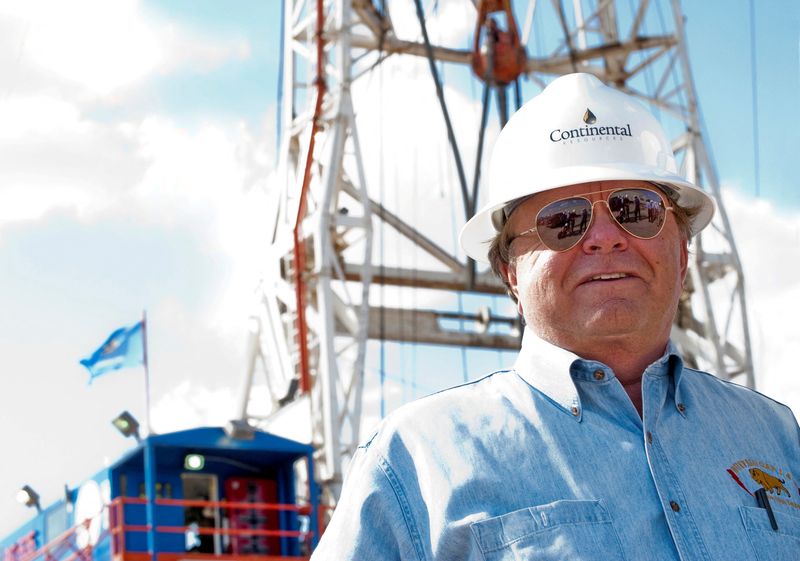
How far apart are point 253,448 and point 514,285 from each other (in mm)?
12639

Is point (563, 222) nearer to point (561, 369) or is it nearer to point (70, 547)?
point (561, 369)

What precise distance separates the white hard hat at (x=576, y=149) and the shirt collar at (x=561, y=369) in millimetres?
356

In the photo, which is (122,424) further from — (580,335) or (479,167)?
(580,335)

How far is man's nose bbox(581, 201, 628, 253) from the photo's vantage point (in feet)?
8.41


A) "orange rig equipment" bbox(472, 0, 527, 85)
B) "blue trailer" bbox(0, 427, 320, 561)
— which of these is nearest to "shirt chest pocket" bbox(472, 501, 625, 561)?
"blue trailer" bbox(0, 427, 320, 561)

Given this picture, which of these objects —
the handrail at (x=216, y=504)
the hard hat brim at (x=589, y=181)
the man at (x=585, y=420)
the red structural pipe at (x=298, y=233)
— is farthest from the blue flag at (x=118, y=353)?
the man at (x=585, y=420)

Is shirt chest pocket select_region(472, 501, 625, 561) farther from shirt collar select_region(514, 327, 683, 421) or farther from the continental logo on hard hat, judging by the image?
the continental logo on hard hat

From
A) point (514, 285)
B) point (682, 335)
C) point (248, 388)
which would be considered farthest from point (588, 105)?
point (682, 335)

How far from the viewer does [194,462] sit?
15023mm

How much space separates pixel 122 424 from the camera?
47.0 feet

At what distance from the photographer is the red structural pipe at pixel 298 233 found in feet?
59.7

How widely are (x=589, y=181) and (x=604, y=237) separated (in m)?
0.15

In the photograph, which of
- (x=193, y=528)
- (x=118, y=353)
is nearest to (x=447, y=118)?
(x=118, y=353)

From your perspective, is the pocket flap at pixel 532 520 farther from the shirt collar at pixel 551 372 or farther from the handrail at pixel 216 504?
the handrail at pixel 216 504
